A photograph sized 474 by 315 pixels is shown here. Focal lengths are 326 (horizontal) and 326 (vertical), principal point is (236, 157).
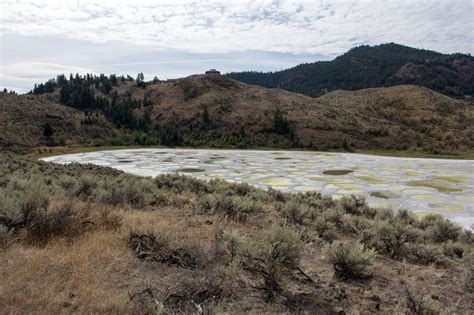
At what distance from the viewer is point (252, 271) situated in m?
5.01

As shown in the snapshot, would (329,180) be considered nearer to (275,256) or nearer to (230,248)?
(230,248)

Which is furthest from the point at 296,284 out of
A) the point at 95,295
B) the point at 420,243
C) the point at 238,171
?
the point at 238,171

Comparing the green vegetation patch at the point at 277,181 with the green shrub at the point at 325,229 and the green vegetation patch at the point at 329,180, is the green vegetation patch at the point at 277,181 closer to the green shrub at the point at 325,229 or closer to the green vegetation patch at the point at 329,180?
the green vegetation patch at the point at 329,180

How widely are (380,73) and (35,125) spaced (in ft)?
406

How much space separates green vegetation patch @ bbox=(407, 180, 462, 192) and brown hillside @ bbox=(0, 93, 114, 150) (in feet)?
125

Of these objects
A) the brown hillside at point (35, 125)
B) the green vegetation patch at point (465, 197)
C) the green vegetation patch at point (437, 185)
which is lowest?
the green vegetation patch at point (465, 197)

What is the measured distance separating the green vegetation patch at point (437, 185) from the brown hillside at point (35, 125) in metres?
38.0

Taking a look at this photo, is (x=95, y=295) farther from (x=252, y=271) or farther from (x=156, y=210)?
(x=156, y=210)

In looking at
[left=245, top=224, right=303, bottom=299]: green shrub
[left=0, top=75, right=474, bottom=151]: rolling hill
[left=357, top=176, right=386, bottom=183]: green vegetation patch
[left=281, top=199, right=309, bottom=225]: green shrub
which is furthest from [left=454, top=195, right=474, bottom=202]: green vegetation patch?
[left=0, top=75, right=474, bottom=151]: rolling hill

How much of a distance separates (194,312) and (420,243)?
6174 mm

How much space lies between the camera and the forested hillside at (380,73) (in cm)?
11431

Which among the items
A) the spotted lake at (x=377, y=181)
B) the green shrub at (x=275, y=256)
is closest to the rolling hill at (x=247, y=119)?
the spotted lake at (x=377, y=181)

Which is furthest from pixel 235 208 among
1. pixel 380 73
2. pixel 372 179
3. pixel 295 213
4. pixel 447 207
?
pixel 380 73

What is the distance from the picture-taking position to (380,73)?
130 metres
